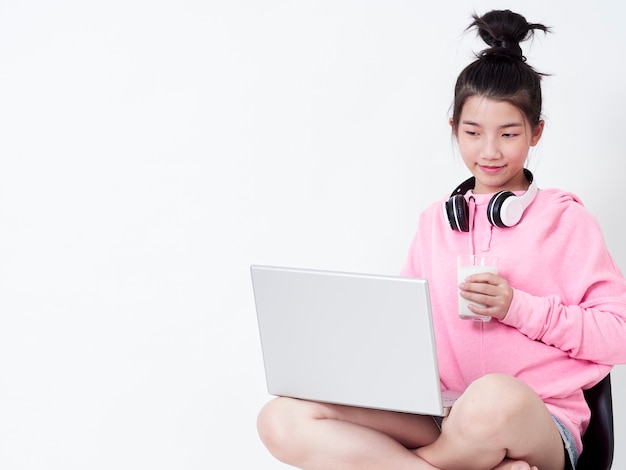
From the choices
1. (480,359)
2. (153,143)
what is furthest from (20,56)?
(480,359)

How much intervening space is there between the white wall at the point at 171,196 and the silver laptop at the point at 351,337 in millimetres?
1026

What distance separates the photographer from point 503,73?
1.90 meters

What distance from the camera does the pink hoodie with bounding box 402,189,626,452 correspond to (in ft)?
5.75

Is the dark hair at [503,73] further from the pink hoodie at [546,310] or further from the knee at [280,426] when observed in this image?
the knee at [280,426]

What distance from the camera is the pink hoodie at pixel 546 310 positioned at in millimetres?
1753

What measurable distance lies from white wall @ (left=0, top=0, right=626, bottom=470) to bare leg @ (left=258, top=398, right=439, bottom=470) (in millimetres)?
987

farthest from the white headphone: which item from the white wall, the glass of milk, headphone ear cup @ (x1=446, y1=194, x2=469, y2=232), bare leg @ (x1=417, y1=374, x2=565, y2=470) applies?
the white wall

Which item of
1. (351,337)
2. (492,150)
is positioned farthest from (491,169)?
(351,337)

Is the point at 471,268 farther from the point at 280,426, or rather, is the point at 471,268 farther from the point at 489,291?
the point at 280,426

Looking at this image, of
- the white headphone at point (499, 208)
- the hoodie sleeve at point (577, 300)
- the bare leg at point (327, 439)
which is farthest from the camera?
the white headphone at point (499, 208)

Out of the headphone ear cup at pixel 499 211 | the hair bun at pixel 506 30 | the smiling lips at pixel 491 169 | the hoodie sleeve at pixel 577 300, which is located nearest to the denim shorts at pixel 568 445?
the hoodie sleeve at pixel 577 300

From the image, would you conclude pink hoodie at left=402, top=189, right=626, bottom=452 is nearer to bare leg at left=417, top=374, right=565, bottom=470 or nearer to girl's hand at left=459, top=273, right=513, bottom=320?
girl's hand at left=459, top=273, right=513, bottom=320

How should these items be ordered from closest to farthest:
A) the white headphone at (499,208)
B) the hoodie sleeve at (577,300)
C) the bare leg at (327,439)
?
the bare leg at (327,439)
the hoodie sleeve at (577,300)
the white headphone at (499,208)

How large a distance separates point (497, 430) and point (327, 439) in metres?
0.30
